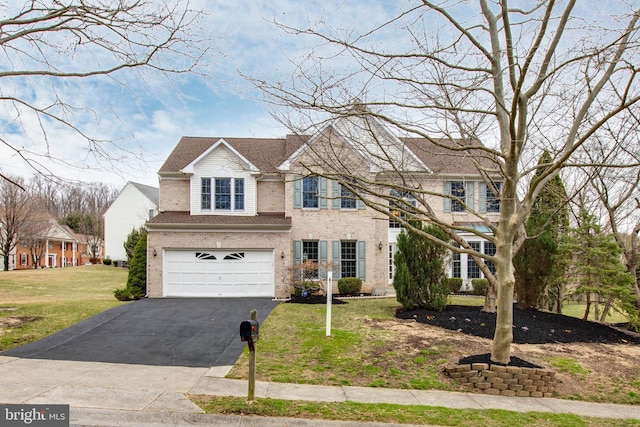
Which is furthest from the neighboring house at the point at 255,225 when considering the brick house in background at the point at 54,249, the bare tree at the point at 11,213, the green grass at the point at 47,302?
the brick house in background at the point at 54,249

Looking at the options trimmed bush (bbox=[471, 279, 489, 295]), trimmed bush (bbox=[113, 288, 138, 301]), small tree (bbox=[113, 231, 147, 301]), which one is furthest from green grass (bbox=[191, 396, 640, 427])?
trimmed bush (bbox=[471, 279, 489, 295])

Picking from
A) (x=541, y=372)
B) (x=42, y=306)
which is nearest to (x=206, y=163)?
(x=42, y=306)

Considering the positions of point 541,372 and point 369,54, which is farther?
point 541,372

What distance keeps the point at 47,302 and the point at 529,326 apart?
651 inches

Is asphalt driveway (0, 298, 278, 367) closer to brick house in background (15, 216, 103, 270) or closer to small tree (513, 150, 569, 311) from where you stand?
small tree (513, 150, 569, 311)

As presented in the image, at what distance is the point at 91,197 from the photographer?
60688mm

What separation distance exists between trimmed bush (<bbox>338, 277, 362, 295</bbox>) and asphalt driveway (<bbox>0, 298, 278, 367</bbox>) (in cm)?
436

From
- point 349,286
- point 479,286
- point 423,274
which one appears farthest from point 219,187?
point 479,286

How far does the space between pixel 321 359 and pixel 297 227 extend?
10.4m

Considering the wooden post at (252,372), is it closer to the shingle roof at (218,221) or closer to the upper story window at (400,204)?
the upper story window at (400,204)

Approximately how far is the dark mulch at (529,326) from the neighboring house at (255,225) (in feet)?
16.0

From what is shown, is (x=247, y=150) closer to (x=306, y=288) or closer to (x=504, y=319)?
(x=306, y=288)

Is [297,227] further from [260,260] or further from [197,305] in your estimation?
[197,305]

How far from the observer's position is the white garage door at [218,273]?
56.2 ft
